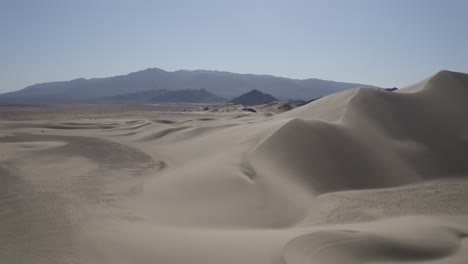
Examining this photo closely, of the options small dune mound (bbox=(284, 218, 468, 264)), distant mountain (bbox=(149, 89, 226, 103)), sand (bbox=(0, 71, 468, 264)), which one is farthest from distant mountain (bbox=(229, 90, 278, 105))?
small dune mound (bbox=(284, 218, 468, 264))

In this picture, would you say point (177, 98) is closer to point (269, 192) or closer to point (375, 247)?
point (269, 192)

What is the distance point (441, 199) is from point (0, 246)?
24.8 ft

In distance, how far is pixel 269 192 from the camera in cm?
621

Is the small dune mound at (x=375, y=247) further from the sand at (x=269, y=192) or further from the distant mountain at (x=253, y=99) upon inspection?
the distant mountain at (x=253, y=99)

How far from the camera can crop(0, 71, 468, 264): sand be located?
3785 mm

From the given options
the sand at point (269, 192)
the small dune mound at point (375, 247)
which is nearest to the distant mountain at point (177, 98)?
the sand at point (269, 192)

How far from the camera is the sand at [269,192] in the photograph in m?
3.79

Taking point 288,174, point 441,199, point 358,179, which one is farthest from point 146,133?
point 441,199

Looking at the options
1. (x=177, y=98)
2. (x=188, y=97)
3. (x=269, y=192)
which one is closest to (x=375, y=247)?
(x=269, y=192)

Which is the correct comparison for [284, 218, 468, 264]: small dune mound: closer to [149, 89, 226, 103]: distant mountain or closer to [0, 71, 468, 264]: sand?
[0, 71, 468, 264]: sand

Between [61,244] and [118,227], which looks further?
[118,227]

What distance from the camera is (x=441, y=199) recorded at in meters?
6.05

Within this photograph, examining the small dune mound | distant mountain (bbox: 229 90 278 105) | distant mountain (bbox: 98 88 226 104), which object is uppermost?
distant mountain (bbox: 98 88 226 104)

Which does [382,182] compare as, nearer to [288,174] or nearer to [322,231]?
[288,174]
